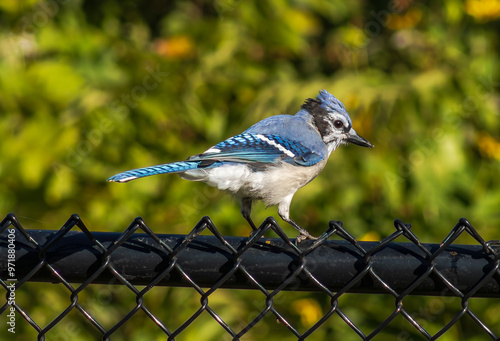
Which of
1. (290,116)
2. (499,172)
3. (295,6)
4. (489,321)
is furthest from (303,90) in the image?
(489,321)

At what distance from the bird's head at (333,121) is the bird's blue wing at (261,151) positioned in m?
0.16

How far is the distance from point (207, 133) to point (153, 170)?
3.04ft

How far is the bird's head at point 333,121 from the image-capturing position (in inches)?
116

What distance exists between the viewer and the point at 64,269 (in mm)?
1464

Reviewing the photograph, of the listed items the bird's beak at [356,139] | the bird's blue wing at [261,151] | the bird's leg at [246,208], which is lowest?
the bird's leg at [246,208]

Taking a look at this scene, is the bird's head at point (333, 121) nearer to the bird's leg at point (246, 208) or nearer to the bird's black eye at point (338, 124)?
the bird's black eye at point (338, 124)

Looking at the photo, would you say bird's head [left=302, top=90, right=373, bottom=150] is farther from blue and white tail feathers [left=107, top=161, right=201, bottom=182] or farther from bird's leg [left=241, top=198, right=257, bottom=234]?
blue and white tail feathers [left=107, top=161, right=201, bottom=182]

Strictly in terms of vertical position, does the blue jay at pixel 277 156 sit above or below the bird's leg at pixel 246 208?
above

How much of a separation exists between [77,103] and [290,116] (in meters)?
0.95

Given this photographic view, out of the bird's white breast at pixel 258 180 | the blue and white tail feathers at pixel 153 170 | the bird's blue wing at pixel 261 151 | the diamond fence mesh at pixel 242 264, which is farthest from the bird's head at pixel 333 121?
the diamond fence mesh at pixel 242 264

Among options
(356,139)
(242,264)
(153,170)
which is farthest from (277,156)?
(242,264)

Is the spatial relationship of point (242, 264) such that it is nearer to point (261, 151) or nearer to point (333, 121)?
point (261, 151)

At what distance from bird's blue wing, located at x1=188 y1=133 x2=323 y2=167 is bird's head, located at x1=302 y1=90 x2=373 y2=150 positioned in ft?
0.51

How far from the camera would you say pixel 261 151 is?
277 cm
